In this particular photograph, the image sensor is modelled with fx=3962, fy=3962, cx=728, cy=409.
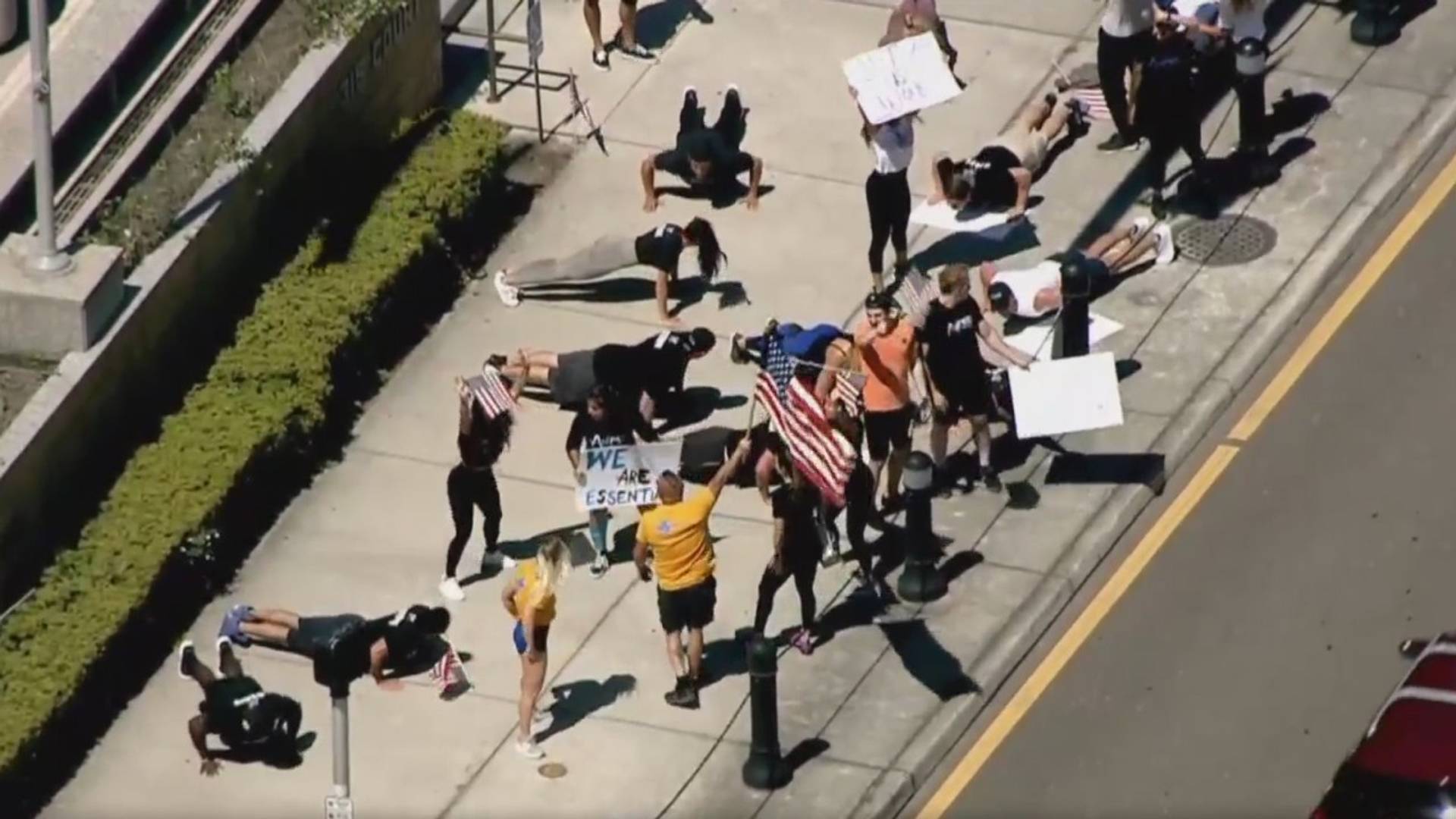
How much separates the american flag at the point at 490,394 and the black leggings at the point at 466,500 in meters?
0.37

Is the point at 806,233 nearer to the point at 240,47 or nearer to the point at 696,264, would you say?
the point at 696,264

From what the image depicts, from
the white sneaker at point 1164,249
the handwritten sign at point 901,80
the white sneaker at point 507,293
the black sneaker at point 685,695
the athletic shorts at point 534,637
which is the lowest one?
the white sneaker at point 1164,249

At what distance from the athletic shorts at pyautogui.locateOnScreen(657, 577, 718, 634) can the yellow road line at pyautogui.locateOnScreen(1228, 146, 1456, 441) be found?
4292mm

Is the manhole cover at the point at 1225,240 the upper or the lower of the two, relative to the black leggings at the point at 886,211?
lower

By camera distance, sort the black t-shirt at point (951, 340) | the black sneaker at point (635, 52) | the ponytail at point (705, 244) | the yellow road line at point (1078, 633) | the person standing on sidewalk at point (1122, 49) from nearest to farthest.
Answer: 1. the yellow road line at point (1078, 633)
2. the black t-shirt at point (951, 340)
3. the ponytail at point (705, 244)
4. the person standing on sidewalk at point (1122, 49)
5. the black sneaker at point (635, 52)

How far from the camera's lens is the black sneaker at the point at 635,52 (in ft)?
98.4

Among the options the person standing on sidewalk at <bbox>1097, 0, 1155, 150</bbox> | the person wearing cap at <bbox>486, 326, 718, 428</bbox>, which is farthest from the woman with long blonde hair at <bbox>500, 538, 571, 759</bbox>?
the person standing on sidewalk at <bbox>1097, 0, 1155, 150</bbox>

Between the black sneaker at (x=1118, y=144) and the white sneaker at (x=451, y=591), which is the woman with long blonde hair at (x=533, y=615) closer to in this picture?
the white sneaker at (x=451, y=591)

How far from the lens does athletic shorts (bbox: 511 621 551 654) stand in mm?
22516

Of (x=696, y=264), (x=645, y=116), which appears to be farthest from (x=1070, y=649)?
(x=645, y=116)

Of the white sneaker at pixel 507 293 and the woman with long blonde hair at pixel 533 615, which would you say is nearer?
the woman with long blonde hair at pixel 533 615

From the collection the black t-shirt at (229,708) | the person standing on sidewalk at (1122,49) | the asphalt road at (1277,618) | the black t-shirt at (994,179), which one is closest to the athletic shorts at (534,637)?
the black t-shirt at (229,708)

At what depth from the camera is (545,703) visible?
23.5m

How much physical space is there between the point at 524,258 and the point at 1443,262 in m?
6.35
